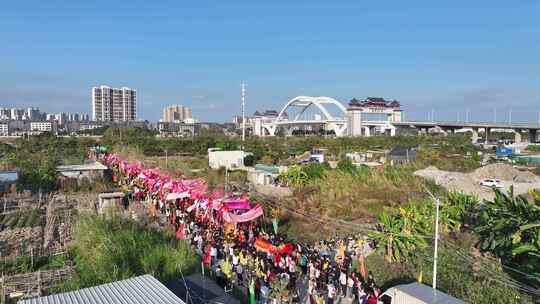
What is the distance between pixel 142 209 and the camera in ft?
68.6

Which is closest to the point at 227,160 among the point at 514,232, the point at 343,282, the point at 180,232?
the point at 180,232

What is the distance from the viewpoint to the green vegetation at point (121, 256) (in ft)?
34.8

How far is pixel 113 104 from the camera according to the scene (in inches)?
6501

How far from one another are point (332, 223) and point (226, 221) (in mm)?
5074

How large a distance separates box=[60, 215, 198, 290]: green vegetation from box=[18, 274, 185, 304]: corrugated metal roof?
2.76 metres

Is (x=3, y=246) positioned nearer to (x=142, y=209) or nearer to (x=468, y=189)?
(x=142, y=209)

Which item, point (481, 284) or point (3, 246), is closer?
point (481, 284)

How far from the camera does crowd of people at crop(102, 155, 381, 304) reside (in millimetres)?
11000

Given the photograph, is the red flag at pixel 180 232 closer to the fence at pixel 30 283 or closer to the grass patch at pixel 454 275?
the fence at pixel 30 283

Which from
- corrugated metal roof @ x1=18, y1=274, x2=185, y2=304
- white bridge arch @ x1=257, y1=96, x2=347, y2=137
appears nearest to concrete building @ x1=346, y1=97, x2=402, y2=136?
white bridge arch @ x1=257, y1=96, x2=347, y2=137

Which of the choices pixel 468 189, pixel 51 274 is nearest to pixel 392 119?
pixel 468 189

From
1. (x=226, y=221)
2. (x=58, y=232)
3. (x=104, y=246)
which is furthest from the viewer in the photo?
(x=58, y=232)

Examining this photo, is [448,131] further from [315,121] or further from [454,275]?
[454,275]

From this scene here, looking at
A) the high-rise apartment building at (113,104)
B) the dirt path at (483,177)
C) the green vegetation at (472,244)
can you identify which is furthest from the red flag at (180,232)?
the high-rise apartment building at (113,104)
